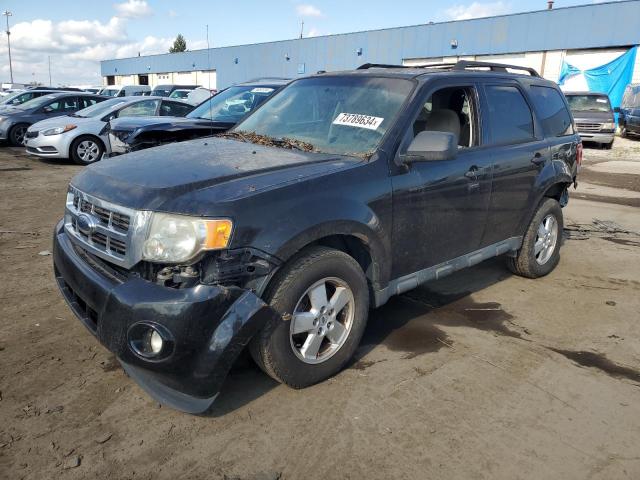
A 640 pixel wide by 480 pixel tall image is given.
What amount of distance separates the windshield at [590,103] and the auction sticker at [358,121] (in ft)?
56.3

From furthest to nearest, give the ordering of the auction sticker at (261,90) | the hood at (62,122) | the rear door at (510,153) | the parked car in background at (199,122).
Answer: the hood at (62,122)
the auction sticker at (261,90)
the parked car in background at (199,122)
the rear door at (510,153)

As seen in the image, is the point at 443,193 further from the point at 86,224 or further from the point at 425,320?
the point at 86,224

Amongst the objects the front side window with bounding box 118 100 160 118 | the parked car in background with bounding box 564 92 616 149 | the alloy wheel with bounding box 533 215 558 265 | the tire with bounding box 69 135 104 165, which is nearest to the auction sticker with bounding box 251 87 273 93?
the front side window with bounding box 118 100 160 118

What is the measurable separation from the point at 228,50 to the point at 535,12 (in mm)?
25417

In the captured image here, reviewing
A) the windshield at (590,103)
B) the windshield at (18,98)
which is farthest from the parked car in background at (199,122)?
the windshield at (590,103)

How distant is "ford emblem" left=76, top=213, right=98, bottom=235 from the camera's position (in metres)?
2.87

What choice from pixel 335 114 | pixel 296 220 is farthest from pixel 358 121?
pixel 296 220

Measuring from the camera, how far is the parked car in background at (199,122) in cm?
758

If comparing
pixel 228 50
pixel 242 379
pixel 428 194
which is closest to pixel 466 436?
pixel 242 379

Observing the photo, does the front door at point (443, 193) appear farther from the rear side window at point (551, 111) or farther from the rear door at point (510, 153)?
the rear side window at point (551, 111)

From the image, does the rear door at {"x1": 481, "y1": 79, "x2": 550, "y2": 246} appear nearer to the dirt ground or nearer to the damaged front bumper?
the dirt ground

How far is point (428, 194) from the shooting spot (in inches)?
140

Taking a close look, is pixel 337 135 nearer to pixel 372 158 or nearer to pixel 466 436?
pixel 372 158

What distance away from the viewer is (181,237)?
8.21ft
